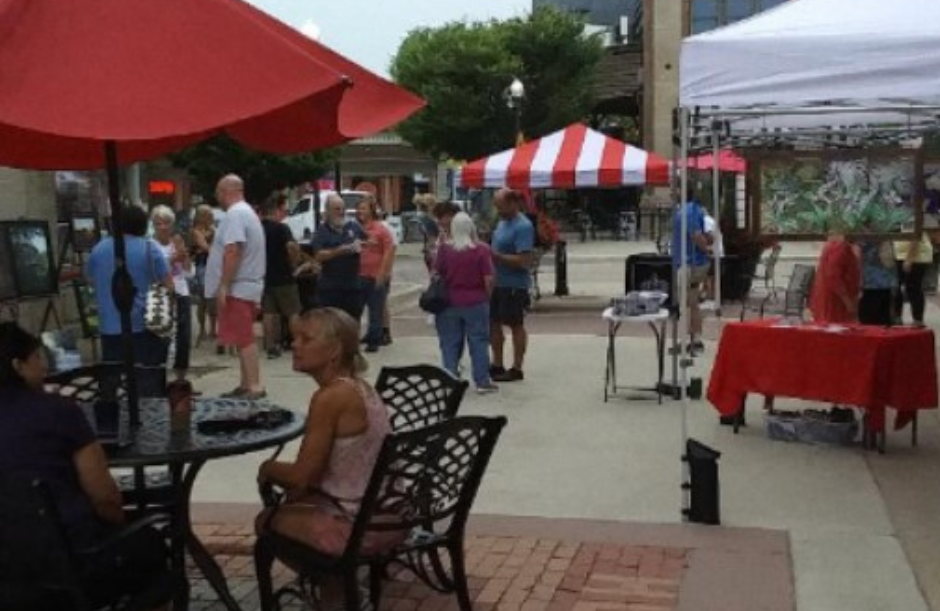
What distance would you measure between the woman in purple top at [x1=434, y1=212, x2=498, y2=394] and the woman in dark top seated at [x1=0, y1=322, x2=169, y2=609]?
6120 mm

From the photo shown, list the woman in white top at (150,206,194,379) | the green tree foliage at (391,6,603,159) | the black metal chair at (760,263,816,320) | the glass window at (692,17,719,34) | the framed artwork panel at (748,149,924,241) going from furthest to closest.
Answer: the green tree foliage at (391,6,603,159) → the glass window at (692,17,719,34) → the black metal chair at (760,263,816,320) → the woman in white top at (150,206,194,379) → the framed artwork panel at (748,149,924,241)

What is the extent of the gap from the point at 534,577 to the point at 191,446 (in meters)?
1.82

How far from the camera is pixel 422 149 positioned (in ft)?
155

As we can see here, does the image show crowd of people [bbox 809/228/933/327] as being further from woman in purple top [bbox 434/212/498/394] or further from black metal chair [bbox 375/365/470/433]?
black metal chair [bbox 375/365/470/433]

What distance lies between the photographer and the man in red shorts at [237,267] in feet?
31.3

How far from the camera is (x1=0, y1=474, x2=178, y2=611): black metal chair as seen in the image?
367cm

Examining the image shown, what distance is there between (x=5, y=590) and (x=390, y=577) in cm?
191

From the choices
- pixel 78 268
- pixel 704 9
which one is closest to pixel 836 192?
pixel 78 268

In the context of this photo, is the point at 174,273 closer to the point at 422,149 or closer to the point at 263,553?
the point at 263,553

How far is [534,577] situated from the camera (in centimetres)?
548

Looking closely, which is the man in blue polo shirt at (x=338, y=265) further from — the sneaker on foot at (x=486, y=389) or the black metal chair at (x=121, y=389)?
the black metal chair at (x=121, y=389)

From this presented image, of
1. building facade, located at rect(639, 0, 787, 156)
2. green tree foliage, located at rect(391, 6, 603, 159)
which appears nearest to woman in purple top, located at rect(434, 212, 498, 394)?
building facade, located at rect(639, 0, 787, 156)

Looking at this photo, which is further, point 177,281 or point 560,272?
point 560,272

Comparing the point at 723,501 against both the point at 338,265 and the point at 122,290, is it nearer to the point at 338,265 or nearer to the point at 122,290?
the point at 122,290
